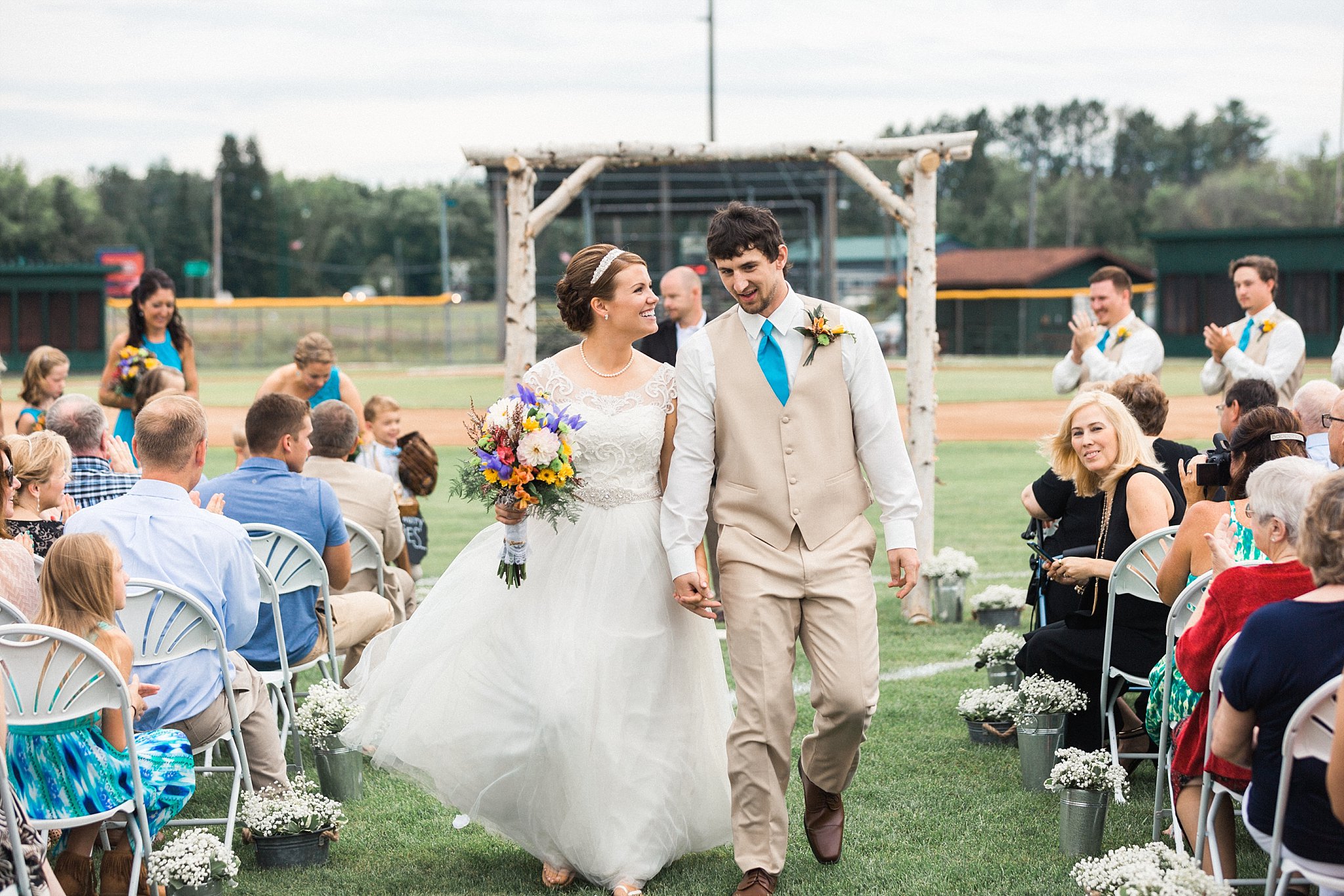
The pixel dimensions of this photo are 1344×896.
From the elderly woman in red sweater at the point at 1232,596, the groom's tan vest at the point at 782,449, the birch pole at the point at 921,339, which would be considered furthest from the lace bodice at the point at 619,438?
the birch pole at the point at 921,339

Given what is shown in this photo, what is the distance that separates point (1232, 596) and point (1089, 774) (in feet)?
3.34

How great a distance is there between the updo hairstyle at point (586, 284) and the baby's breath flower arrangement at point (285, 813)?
176 cm

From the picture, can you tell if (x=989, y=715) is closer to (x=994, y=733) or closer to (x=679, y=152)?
(x=994, y=733)

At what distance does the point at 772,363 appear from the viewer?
4.13m

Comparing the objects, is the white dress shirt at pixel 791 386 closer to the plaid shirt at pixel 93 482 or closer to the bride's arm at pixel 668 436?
the bride's arm at pixel 668 436

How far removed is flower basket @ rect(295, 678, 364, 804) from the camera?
4.81 metres

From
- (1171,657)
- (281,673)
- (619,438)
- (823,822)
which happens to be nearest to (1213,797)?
(1171,657)

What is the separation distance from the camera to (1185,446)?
21.0ft

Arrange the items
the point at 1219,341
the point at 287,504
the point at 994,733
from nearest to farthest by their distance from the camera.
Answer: the point at 287,504, the point at 994,733, the point at 1219,341

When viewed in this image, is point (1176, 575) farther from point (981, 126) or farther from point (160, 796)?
point (981, 126)

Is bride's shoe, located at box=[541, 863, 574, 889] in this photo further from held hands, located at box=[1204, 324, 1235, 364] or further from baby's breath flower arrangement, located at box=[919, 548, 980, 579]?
held hands, located at box=[1204, 324, 1235, 364]

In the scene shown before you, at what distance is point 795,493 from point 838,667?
0.55 m

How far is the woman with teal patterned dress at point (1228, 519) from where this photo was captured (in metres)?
4.15

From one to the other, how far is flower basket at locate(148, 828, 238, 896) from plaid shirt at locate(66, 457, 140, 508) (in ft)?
7.91
